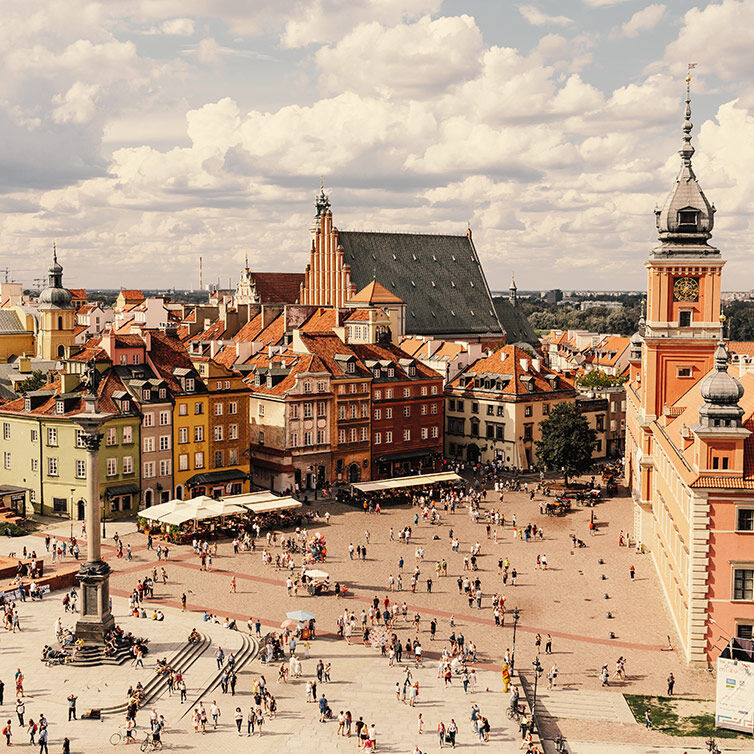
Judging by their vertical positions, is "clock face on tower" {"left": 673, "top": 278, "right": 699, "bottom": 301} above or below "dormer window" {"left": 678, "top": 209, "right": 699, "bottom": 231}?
below

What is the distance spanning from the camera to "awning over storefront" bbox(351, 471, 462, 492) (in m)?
89.8

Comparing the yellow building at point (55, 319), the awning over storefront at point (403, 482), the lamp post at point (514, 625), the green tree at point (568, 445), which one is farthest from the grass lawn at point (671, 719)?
the yellow building at point (55, 319)

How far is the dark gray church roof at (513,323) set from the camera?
14938cm

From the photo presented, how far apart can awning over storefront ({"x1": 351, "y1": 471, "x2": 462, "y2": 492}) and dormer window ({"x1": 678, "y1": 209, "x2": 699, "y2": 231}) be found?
3377cm

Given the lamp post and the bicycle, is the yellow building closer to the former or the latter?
the lamp post

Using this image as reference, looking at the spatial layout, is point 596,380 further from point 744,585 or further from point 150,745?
point 150,745

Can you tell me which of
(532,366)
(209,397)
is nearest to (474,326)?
(532,366)

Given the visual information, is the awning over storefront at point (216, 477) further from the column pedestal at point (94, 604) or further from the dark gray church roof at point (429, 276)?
the dark gray church roof at point (429, 276)

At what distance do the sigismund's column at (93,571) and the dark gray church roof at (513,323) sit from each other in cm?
10275

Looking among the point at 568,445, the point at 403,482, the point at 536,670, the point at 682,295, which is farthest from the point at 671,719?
the point at 568,445

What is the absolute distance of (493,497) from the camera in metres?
94.8

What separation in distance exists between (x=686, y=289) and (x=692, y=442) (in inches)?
807

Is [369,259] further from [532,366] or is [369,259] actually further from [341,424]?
[341,424]

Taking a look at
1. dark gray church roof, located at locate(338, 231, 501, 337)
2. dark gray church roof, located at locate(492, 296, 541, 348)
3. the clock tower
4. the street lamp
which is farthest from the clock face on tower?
dark gray church roof, located at locate(492, 296, 541, 348)
